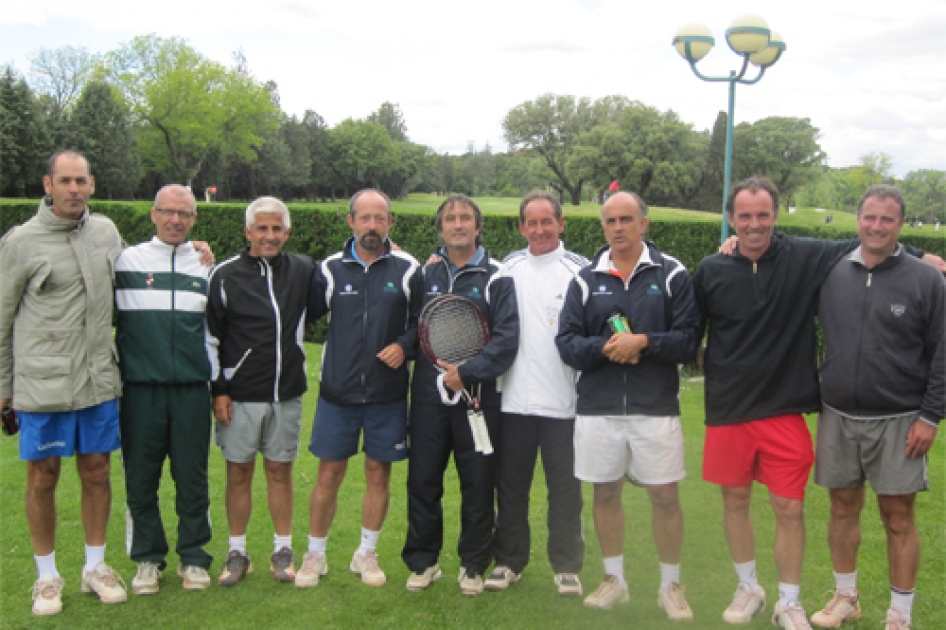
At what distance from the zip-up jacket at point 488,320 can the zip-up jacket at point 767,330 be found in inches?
48.7

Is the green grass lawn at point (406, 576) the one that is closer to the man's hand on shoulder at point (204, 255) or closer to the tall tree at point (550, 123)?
the man's hand on shoulder at point (204, 255)

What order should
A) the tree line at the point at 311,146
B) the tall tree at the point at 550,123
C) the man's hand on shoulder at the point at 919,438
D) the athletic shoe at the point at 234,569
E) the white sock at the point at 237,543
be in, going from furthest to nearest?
1. the tall tree at the point at 550,123
2. the tree line at the point at 311,146
3. the white sock at the point at 237,543
4. the athletic shoe at the point at 234,569
5. the man's hand on shoulder at the point at 919,438

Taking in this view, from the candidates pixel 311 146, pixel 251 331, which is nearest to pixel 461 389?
pixel 251 331

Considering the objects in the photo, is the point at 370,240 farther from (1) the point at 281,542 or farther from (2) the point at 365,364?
(1) the point at 281,542

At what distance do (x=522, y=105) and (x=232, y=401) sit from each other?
83.6 meters

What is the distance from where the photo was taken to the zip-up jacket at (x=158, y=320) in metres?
4.73

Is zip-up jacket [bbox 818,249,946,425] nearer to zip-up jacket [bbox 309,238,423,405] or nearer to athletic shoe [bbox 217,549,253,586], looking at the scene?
zip-up jacket [bbox 309,238,423,405]

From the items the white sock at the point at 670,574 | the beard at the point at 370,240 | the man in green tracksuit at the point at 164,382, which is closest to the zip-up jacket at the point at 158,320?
the man in green tracksuit at the point at 164,382

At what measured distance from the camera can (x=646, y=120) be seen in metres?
67.1

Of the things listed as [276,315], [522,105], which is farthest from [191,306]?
[522,105]

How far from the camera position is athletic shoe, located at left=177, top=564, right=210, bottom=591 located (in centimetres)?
485

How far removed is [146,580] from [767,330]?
165 inches

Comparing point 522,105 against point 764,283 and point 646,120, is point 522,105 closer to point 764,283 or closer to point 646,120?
point 646,120

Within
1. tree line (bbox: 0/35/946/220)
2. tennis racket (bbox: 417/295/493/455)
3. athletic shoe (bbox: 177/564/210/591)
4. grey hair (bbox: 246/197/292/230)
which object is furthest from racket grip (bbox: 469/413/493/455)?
tree line (bbox: 0/35/946/220)
